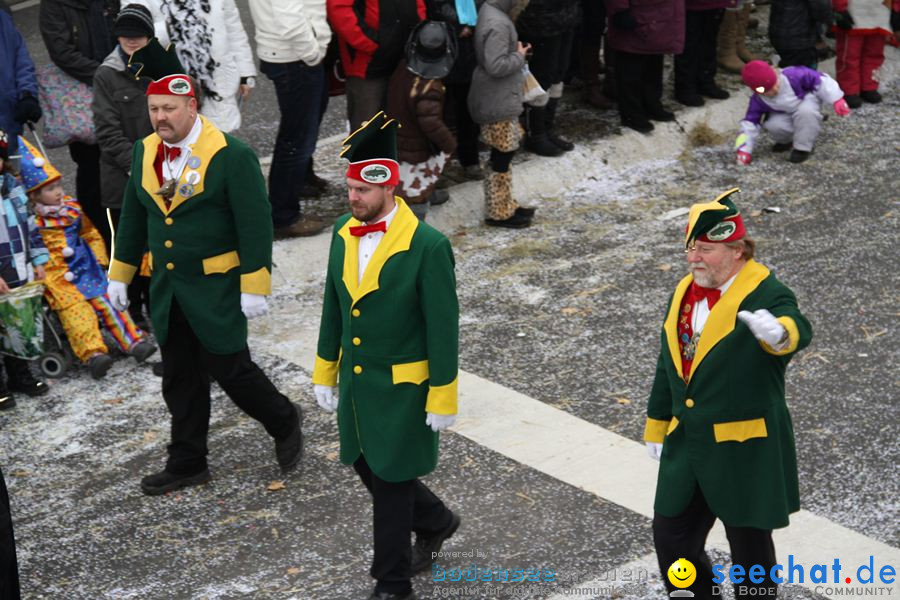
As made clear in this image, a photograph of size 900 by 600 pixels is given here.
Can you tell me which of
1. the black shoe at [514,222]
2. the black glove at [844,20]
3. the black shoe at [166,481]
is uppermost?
the black glove at [844,20]

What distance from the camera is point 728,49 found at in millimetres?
12344

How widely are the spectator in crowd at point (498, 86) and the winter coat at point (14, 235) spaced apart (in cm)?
318

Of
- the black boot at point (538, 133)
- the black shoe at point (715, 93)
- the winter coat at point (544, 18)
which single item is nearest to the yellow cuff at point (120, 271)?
the winter coat at point (544, 18)

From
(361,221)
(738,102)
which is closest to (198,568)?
(361,221)

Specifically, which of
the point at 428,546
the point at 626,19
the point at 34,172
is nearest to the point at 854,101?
the point at 626,19

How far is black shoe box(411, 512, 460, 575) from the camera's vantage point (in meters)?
5.69

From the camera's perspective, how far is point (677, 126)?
36.8 feet

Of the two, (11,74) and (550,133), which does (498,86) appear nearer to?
(550,133)

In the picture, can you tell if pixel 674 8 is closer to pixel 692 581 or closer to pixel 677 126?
pixel 677 126

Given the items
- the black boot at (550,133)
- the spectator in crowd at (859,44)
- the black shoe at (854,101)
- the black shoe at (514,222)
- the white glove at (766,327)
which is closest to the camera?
the white glove at (766,327)

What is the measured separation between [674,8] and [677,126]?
989 mm

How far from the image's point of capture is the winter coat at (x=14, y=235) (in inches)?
291

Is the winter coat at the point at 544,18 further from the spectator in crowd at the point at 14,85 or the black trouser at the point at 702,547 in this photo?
the black trouser at the point at 702,547

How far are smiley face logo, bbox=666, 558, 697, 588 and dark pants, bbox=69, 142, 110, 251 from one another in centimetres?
481
